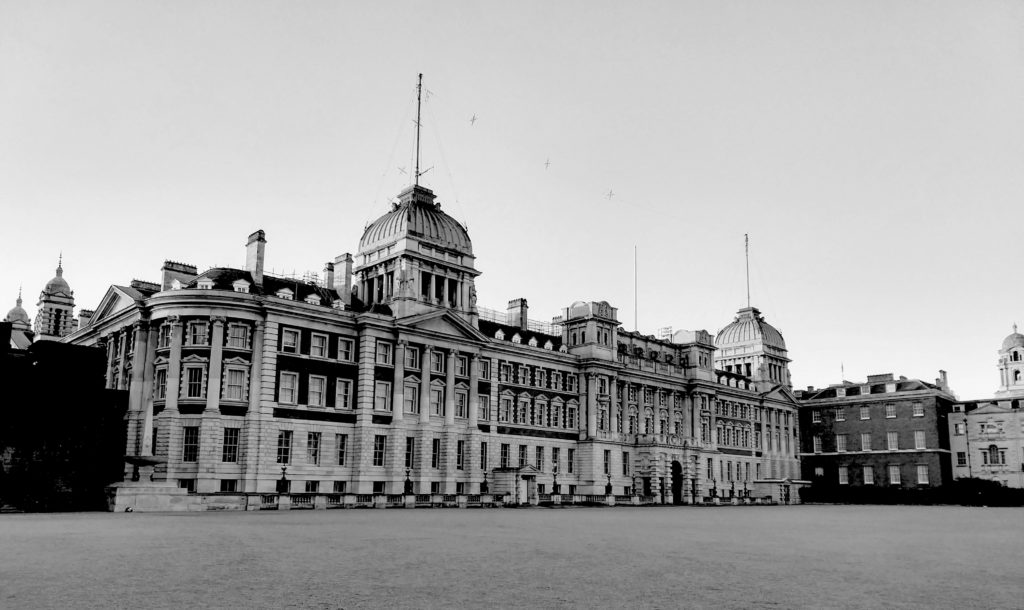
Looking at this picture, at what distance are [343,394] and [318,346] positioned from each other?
4176mm

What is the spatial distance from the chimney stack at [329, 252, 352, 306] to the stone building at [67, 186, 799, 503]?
0.14m

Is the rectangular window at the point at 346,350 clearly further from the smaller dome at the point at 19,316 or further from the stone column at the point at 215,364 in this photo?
the smaller dome at the point at 19,316

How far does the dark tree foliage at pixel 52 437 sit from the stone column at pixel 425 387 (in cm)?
2269

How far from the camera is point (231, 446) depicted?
61.8m

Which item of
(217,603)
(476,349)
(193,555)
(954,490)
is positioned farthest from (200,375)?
(954,490)

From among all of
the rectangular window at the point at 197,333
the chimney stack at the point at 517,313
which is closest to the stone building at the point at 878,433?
the chimney stack at the point at 517,313

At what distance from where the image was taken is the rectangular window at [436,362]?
73556 millimetres

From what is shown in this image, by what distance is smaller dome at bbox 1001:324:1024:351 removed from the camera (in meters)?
132

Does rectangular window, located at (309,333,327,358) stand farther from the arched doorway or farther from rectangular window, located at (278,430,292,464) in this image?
the arched doorway

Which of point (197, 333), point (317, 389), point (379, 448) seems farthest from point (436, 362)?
point (197, 333)

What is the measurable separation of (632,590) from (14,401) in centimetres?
4688

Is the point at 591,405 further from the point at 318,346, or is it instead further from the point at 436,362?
the point at 318,346

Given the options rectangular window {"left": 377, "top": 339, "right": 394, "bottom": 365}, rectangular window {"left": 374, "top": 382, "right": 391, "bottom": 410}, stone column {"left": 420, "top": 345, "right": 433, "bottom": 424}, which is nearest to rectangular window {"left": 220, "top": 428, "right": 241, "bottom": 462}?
rectangular window {"left": 374, "top": 382, "right": 391, "bottom": 410}

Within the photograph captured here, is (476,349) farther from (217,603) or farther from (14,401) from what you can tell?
(217,603)
